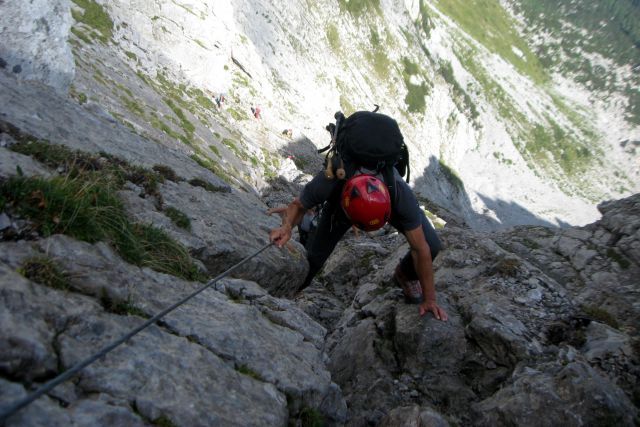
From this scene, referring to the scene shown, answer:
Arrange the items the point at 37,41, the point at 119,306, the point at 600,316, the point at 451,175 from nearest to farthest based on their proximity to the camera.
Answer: the point at 119,306
the point at 600,316
the point at 37,41
the point at 451,175

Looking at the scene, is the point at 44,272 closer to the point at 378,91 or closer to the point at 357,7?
the point at 378,91

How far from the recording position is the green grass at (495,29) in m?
146

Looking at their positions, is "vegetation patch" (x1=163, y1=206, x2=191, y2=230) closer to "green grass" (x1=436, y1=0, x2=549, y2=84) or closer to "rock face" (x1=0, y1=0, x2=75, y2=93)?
"rock face" (x1=0, y1=0, x2=75, y2=93)

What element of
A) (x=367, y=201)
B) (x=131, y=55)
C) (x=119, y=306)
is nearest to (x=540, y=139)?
(x=131, y=55)

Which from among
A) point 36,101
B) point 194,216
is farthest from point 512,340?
point 36,101

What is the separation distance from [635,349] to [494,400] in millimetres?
2283

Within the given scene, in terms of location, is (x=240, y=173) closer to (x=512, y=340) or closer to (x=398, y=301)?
(x=398, y=301)

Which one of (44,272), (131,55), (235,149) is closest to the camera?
(44,272)

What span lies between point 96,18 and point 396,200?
1280 inches

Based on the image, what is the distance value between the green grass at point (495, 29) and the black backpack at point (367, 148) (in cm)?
15018

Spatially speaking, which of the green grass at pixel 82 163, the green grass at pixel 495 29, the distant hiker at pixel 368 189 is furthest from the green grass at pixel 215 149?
the green grass at pixel 495 29

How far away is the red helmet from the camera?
6.01 metres

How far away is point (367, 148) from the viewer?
6469 millimetres

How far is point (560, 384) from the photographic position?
570cm
